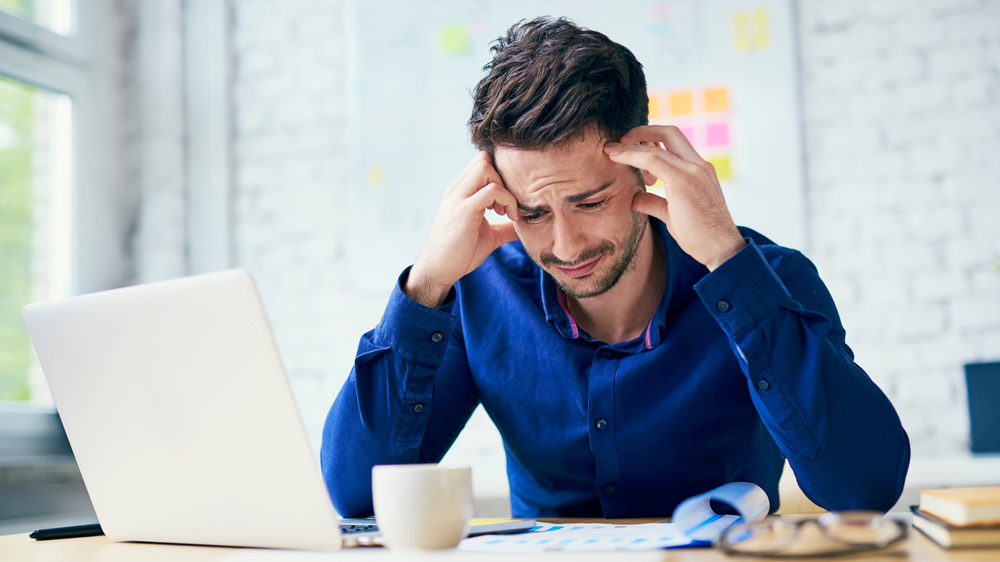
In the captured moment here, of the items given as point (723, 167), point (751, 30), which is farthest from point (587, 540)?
point (751, 30)

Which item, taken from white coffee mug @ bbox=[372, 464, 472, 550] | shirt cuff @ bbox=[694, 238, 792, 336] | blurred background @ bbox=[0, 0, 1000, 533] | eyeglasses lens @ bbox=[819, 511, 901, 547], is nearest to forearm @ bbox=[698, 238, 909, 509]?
shirt cuff @ bbox=[694, 238, 792, 336]

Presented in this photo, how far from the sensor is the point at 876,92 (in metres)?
2.57

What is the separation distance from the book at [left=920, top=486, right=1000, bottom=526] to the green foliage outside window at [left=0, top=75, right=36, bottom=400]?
2670mm

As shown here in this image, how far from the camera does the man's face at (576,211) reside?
4.00ft

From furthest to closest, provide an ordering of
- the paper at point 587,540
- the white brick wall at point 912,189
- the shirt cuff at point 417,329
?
the white brick wall at point 912,189
the shirt cuff at point 417,329
the paper at point 587,540

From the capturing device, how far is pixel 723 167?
2656 millimetres

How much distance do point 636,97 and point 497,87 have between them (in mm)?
223

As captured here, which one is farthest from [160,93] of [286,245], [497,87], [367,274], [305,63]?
[497,87]

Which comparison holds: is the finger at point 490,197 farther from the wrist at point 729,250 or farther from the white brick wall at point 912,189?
the white brick wall at point 912,189

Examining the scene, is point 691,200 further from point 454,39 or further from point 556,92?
point 454,39

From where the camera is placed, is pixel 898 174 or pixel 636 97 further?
pixel 898 174

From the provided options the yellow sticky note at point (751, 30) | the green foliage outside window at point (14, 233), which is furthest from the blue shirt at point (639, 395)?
the green foliage outside window at point (14, 233)

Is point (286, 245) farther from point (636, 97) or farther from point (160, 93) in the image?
point (636, 97)

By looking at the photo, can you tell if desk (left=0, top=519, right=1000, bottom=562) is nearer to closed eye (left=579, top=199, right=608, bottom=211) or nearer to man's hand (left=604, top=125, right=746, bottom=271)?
man's hand (left=604, top=125, right=746, bottom=271)
